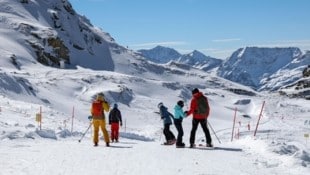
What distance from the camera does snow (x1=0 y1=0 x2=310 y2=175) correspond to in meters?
12.4

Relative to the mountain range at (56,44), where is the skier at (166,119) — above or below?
below

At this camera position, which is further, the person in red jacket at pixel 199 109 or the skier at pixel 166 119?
the skier at pixel 166 119

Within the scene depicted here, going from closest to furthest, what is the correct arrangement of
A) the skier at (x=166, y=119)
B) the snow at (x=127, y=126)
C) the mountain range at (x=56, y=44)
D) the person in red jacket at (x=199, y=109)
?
1. the snow at (x=127, y=126)
2. the person in red jacket at (x=199, y=109)
3. the skier at (x=166, y=119)
4. the mountain range at (x=56, y=44)

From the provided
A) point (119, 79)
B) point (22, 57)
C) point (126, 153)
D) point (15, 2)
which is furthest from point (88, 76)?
point (126, 153)

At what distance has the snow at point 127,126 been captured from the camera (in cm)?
1244

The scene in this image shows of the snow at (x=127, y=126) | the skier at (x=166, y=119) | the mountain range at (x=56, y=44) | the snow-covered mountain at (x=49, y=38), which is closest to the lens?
the snow at (x=127, y=126)

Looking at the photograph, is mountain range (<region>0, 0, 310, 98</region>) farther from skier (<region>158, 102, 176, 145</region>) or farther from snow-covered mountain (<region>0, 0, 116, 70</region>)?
skier (<region>158, 102, 176, 145</region>)

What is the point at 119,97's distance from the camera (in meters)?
72.9

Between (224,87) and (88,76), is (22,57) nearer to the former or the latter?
(88,76)

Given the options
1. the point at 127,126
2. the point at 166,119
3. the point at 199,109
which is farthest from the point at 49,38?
the point at 199,109

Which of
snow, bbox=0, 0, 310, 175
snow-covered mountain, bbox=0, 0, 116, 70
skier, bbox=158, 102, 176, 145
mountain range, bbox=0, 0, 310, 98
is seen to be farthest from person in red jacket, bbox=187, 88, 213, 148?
snow-covered mountain, bbox=0, 0, 116, 70

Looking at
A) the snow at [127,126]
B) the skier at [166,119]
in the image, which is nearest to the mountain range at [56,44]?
the snow at [127,126]

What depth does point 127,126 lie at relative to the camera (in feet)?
180

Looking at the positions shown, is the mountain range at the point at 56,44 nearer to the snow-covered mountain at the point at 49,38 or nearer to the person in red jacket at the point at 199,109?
the snow-covered mountain at the point at 49,38
